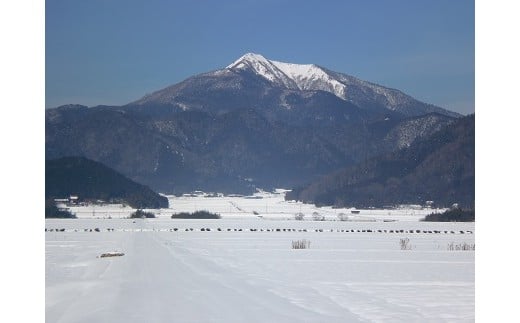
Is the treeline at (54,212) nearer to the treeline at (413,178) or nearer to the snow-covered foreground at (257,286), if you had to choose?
the snow-covered foreground at (257,286)

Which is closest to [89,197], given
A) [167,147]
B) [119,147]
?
[119,147]

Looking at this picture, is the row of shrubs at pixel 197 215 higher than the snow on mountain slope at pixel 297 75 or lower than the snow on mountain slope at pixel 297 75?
lower

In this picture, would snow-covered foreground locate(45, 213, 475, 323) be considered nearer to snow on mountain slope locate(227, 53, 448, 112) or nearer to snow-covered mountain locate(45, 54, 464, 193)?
snow-covered mountain locate(45, 54, 464, 193)

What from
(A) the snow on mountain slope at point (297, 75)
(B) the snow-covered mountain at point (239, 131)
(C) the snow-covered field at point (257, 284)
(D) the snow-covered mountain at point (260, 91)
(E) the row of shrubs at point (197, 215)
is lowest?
(E) the row of shrubs at point (197, 215)

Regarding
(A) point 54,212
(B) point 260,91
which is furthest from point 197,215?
(B) point 260,91

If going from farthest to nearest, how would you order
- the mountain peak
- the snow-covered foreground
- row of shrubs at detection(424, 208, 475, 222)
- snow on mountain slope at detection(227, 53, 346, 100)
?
1. snow on mountain slope at detection(227, 53, 346, 100)
2. the mountain peak
3. row of shrubs at detection(424, 208, 475, 222)
4. the snow-covered foreground

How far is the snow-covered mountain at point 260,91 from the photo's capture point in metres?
62.1

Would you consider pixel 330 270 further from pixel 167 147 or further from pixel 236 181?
pixel 236 181

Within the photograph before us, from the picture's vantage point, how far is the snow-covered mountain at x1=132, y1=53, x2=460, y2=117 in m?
62.1

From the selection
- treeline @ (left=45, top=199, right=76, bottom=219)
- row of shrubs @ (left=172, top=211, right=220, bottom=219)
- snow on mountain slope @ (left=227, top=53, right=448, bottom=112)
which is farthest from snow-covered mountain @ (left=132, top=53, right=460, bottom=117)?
treeline @ (left=45, top=199, right=76, bottom=219)

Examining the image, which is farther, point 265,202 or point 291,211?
point 265,202

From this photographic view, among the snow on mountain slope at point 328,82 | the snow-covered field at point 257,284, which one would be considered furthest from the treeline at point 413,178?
the snow-covered field at point 257,284
